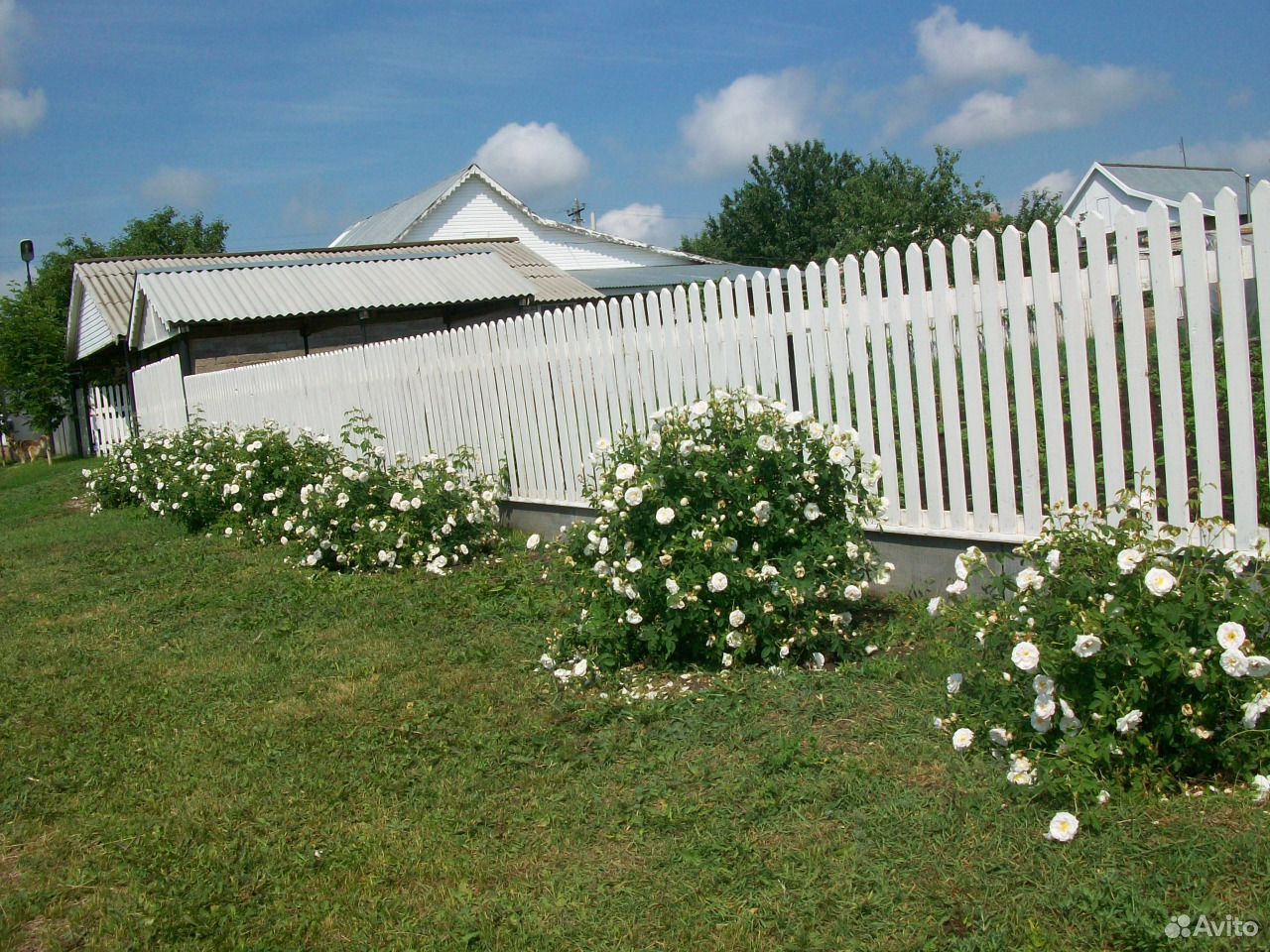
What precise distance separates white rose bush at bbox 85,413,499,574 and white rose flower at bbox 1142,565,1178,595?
4997mm

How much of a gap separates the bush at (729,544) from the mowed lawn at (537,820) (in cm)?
25

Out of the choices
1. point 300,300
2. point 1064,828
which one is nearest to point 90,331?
point 300,300

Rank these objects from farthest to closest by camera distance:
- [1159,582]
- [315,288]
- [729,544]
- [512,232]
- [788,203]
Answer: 1. [788,203]
2. [512,232]
3. [315,288]
4. [729,544]
5. [1159,582]

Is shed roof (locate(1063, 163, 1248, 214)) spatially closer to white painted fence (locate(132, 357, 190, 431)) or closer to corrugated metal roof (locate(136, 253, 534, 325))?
corrugated metal roof (locate(136, 253, 534, 325))

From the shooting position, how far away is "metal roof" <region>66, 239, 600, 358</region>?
66.8 ft

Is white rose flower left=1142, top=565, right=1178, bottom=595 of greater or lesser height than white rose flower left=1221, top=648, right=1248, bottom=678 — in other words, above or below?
above

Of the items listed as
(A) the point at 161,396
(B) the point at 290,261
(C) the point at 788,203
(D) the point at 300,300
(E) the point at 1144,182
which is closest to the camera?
(A) the point at 161,396

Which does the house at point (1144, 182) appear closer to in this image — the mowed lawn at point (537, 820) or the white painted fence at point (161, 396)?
the white painted fence at point (161, 396)

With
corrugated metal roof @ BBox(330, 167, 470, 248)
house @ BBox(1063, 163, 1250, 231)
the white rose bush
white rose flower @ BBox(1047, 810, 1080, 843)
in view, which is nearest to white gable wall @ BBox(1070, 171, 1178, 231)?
house @ BBox(1063, 163, 1250, 231)

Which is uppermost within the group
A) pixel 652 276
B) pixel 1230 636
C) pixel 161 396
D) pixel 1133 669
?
pixel 652 276

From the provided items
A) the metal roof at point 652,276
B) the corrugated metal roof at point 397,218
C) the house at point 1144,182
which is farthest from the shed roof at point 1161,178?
the corrugated metal roof at point 397,218

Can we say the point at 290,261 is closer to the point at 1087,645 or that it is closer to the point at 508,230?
the point at 508,230

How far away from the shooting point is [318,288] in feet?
58.0

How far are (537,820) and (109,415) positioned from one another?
22461mm
